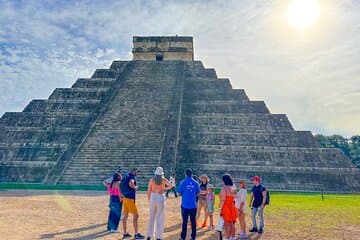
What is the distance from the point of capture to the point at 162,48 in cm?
3556

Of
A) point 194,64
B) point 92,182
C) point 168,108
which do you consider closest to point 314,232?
point 92,182

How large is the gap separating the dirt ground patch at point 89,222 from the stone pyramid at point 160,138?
6937 millimetres

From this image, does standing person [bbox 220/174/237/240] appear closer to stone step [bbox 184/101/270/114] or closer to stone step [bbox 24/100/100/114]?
stone step [bbox 184/101/270/114]

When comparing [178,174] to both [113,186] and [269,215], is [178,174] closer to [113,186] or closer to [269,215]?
[269,215]

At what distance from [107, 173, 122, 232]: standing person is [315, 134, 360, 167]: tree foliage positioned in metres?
37.3

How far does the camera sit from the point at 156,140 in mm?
22625

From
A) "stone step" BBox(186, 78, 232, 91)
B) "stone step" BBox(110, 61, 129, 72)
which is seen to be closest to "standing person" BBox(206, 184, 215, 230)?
"stone step" BBox(186, 78, 232, 91)

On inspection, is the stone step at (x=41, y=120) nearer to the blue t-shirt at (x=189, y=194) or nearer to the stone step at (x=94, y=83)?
the stone step at (x=94, y=83)

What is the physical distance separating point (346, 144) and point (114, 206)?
1723 inches

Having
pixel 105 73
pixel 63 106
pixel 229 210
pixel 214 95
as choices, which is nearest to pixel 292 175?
pixel 214 95

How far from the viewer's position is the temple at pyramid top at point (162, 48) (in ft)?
116

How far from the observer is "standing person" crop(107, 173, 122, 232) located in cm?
897

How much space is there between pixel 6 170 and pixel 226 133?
523 inches

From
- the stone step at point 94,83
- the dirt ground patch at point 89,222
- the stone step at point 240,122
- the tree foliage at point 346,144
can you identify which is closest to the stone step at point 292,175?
the stone step at point 240,122
